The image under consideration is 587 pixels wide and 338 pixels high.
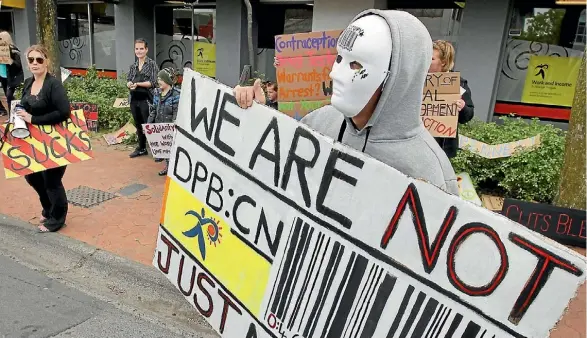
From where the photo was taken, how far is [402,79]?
53.3 inches

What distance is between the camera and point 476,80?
23.8 feet

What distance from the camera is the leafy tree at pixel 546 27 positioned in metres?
6.88

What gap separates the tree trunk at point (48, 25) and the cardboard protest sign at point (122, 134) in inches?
59.1

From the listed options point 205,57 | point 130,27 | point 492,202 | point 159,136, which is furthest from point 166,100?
point 130,27

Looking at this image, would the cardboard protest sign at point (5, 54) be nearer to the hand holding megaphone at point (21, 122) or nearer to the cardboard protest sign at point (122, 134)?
the cardboard protest sign at point (122, 134)

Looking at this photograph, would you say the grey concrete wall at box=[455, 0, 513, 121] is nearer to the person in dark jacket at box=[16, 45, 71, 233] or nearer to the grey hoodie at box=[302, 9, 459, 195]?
the person in dark jacket at box=[16, 45, 71, 233]

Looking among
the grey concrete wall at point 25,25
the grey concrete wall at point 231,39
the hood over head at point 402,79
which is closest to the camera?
the hood over head at point 402,79

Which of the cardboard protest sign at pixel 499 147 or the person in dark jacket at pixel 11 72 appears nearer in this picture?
the cardboard protest sign at pixel 499 147

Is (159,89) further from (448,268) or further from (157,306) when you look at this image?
(448,268)

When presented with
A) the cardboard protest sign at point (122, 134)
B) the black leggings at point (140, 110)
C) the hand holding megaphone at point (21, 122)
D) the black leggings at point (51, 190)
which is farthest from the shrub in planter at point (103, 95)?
the hand holding megaphone at point (21, 122)

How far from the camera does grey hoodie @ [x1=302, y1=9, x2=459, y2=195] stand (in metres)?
1.32

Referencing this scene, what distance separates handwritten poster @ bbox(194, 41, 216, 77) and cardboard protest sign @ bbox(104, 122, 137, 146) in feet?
10.1

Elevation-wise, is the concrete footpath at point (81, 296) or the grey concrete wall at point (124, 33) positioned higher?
the grey concrete wall at point (124, 33)

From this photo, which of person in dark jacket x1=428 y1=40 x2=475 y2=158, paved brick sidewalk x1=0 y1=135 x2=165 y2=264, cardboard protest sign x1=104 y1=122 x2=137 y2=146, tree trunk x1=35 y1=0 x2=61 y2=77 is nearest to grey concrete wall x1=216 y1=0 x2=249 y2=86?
cardboard protest sign x1=104 y1=122 x2=137 y2=146
